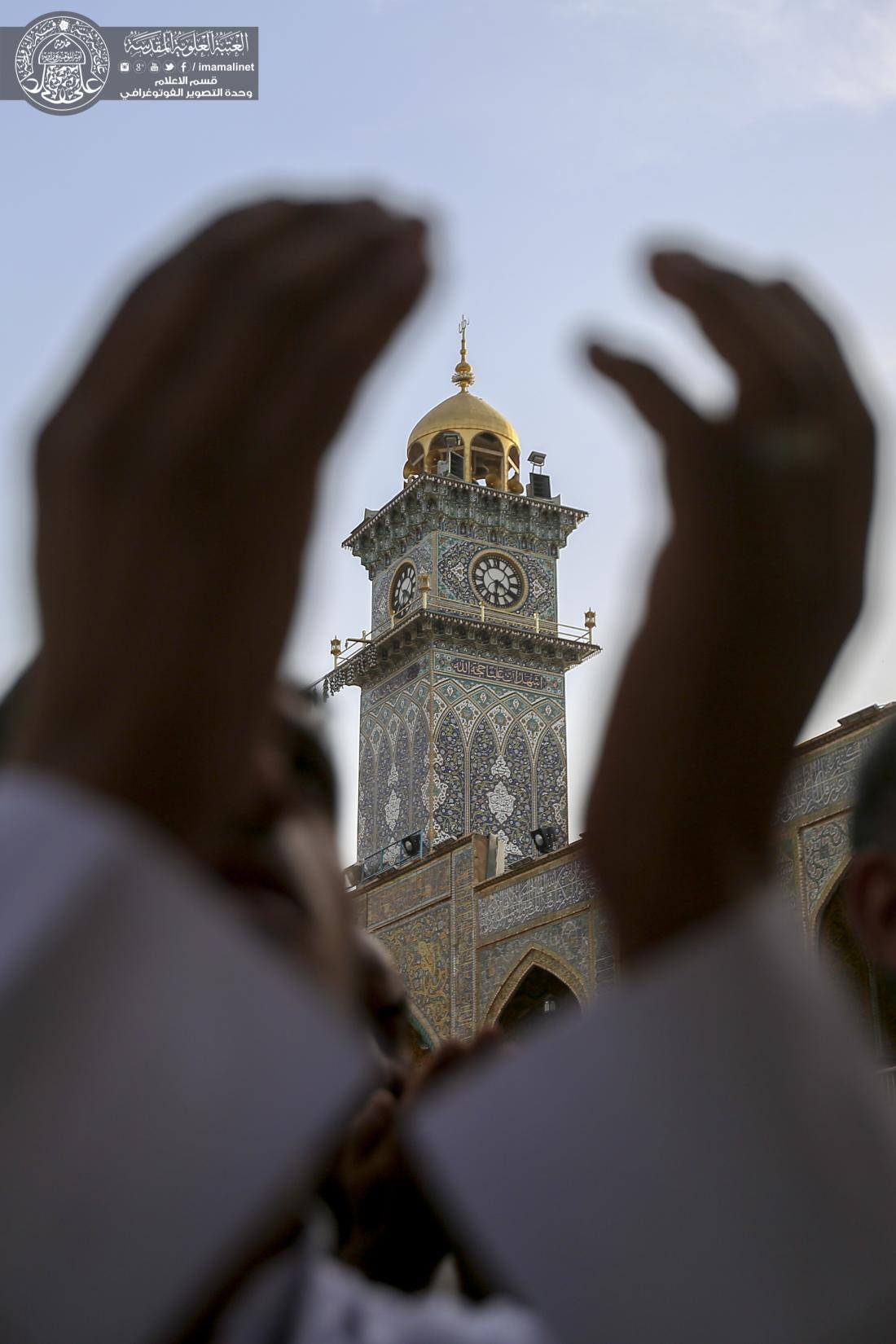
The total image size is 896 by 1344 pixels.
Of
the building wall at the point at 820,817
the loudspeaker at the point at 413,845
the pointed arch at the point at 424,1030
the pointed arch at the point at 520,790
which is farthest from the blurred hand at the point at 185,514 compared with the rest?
the pointed arch at the point at 520,790

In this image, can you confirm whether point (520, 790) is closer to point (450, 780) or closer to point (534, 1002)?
point (450, 780)

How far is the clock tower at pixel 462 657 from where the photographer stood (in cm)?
1369

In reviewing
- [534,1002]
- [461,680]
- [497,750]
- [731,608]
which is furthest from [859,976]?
[731,608]

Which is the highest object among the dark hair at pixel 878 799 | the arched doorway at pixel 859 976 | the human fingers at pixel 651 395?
the arched doorway at pixel 859 976

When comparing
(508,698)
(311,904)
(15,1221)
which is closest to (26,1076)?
(15,1221)

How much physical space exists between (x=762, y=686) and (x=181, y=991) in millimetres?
246

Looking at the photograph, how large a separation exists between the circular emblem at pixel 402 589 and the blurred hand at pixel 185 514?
14.2 metres

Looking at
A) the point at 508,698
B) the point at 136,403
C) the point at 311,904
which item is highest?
the point at 508,698

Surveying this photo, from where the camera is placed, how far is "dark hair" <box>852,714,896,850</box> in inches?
42.5

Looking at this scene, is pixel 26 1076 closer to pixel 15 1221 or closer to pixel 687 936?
pixel 15 1221

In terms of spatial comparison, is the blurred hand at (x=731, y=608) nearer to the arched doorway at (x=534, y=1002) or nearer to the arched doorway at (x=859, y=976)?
the arched doorway at (x=859, y=976)

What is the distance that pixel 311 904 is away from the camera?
1.79 feet

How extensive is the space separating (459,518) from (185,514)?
1454 centimetres

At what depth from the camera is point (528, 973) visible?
10.1 meters
